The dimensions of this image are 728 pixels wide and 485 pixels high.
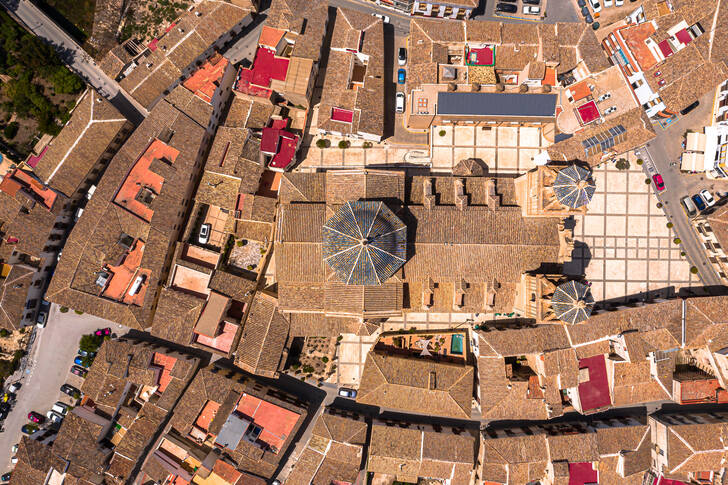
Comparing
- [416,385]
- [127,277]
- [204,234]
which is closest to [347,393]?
[416,385]

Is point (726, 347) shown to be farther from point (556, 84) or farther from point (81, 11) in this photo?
point (81, 11)

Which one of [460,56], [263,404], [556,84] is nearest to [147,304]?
[263,404]

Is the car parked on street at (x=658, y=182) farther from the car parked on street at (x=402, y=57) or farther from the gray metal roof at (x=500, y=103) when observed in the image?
the car parked on street at (x=402, y=57)

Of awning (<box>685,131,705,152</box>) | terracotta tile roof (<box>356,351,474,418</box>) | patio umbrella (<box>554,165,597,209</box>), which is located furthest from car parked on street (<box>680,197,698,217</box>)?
terracotta tile roof (<box>356,351,474,418</box>)

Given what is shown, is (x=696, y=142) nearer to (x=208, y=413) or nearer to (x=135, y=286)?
(x=208, y=413)

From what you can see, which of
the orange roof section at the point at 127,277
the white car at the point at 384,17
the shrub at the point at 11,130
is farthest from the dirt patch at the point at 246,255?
the white car at the point at 384,17

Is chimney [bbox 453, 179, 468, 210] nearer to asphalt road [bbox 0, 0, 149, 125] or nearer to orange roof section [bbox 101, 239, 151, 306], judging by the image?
orange roof section [bbox 101, 239, 151, 306]
